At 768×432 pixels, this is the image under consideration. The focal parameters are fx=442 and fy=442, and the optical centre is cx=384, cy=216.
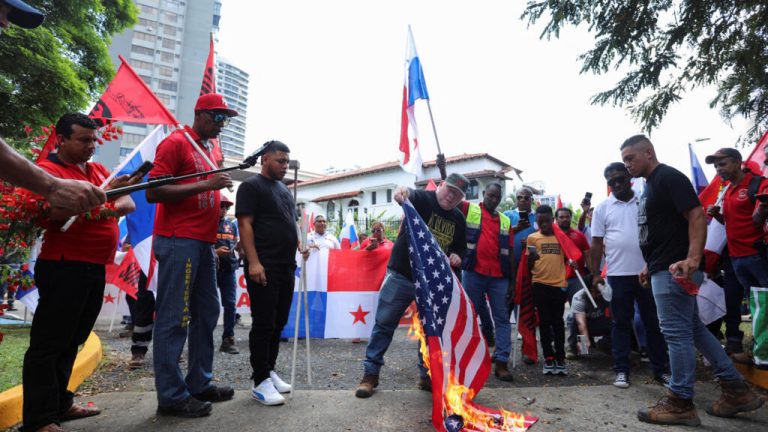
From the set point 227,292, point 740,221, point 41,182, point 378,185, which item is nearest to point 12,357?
point 227,292

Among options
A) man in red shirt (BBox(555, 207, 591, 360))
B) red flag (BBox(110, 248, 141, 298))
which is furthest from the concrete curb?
man in red shirt (BBox(555, 207, 591, 360))

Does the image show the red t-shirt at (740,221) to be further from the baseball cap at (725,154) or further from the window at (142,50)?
the window at (142,50)

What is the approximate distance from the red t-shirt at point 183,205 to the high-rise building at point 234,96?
317 feet

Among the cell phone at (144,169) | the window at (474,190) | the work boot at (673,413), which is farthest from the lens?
the window at (474,190)

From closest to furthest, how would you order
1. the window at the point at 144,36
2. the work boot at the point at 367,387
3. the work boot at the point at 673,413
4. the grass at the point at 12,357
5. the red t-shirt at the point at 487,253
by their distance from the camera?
the work boot at the point at 673,413 → the work boot at the point at 367,387 → the grass at the point at 12,357 → the red t-shirt at the point at 487,253 → the window at the point at 144,36

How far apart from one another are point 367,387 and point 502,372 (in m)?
1.64

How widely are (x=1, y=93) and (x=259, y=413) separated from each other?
39.9 ft

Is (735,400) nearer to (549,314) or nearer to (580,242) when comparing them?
(549,314)

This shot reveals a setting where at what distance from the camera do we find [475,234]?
5055mm

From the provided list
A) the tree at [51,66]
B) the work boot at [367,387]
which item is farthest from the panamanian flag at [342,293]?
the tree at [51,66]

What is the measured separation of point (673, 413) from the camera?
10.5 ft

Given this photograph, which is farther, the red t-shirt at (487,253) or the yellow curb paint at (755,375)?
the red t-shirt at (487,253)

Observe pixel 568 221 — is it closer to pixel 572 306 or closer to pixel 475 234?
pixel 572 306

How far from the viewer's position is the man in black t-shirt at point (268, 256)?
3436 mm
